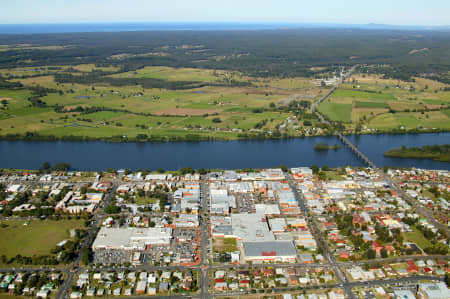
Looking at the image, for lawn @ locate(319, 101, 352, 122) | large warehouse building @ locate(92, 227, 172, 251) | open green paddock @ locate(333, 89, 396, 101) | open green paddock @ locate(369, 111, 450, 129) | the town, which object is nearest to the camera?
the town

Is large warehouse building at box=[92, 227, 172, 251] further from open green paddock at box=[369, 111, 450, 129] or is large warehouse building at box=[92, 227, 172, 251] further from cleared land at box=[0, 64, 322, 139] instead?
open green paddock at box=[369, 111, 450, 129]

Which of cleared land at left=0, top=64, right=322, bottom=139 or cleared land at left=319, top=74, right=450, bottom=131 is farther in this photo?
cleared land at left=319, top=74, right=450, bottom=131

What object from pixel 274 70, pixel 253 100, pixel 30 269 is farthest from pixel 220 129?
pixel 274 70

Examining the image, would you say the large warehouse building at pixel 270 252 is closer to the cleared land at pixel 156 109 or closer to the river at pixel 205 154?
the river at pixel 205 154

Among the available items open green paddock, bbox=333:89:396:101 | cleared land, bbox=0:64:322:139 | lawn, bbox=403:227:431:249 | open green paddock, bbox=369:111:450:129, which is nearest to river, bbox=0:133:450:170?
cleared land, bbox=0:64:322:139

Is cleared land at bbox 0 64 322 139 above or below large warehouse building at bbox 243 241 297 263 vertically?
above

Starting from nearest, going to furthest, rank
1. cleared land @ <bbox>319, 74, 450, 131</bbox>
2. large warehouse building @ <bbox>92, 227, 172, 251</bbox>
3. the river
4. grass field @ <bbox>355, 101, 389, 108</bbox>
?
large warehouse building @ <bbox>92, 227, 172, 251</bbox> → the river → cleared land @ <bbox>319, 74, 450, 131</bbox> → grass field @ <bbox>355, 101, 389, 108</bbox>

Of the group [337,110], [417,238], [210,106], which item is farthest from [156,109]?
[417,238]
